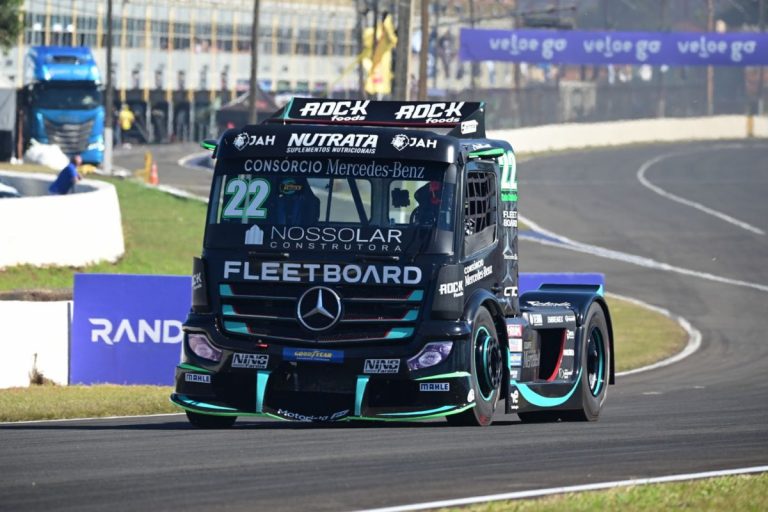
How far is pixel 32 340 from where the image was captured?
65.2ft

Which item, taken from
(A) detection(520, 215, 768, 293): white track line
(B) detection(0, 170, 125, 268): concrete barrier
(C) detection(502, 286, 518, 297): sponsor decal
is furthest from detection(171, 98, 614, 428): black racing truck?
(A) detection(520, 215, 768, 293): white track line

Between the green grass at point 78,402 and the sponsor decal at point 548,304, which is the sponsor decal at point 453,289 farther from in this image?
the green grass at point 78,402

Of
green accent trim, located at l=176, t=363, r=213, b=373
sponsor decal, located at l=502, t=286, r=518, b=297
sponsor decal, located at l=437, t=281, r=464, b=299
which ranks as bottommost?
green accent trim, located at l=176, t=363, r=213, b=373

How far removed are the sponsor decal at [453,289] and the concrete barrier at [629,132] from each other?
5681 cm

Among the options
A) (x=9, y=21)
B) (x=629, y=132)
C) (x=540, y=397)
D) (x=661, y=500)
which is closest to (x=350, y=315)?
(x=540, y=397)

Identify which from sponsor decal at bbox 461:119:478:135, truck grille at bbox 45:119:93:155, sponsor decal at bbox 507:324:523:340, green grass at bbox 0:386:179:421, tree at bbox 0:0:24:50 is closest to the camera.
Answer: sponsor decal at bbox 507:324:523:340

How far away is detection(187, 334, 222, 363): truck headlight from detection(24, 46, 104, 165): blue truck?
48731 mm

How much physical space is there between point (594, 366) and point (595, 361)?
0.16 feet

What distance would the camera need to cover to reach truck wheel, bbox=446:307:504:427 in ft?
39.7

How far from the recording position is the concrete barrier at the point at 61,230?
29703 mm

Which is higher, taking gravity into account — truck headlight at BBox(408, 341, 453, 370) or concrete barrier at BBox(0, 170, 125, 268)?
truck headlight at BBox(408, 341, 453, 370)

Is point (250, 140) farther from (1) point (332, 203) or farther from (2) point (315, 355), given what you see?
(2) point (315, 355)

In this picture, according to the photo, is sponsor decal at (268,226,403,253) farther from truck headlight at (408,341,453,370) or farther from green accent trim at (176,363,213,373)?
green accent trim at (176,363,213,373)

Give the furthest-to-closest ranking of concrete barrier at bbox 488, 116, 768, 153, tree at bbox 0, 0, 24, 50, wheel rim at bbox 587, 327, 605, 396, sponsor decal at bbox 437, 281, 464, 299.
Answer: concrete barrier at bbox 488, 116, 768, 153 < tree at bbox 0, 0, 24, 50 < wheel rim at bbox 587, 327, 605, 396 < sponsor decal at bbox 437, 281, 464, 299
